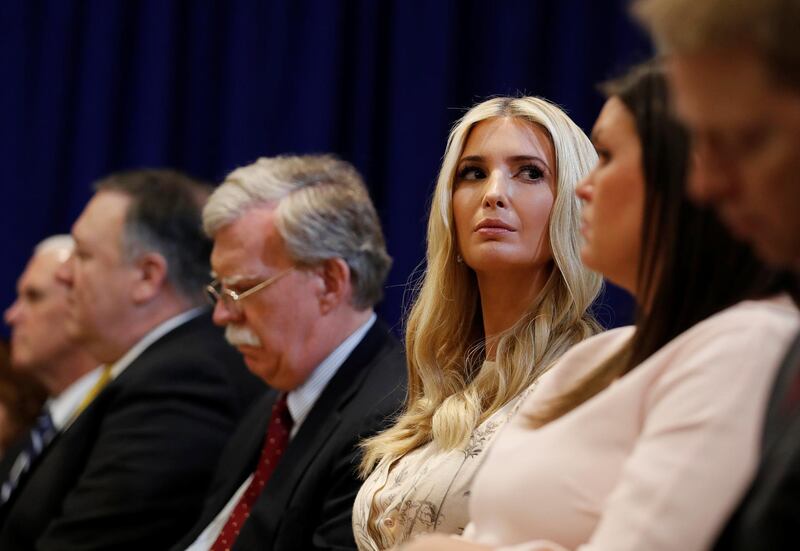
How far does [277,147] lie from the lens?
406 centimetres

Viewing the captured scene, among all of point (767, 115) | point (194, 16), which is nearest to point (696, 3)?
point (767, 115)

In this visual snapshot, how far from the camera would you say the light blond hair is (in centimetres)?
82

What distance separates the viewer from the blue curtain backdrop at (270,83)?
141 inches

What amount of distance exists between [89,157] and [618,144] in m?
3.34

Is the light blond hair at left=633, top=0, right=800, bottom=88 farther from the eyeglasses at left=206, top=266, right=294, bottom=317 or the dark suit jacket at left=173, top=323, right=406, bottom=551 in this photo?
the eyeglasses at left=206, top=266, right=294, bottom=317

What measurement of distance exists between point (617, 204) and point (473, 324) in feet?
3.12

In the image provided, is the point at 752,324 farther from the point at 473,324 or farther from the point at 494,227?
the point at 473,324

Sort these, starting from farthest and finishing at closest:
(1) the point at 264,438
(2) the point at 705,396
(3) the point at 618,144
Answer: (1) the point at 264,438, (3) the point at 618,144, (2) the point at 705,396

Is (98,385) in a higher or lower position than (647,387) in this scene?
lower

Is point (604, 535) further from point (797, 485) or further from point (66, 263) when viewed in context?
point (66, 263)

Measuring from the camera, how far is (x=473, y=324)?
2.31 meters

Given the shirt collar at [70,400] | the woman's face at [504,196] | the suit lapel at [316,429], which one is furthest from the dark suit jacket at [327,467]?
the shirt collar at [70,400]

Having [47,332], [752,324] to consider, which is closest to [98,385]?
[47,332]

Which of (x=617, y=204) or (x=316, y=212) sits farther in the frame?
(x=316, y=212)
